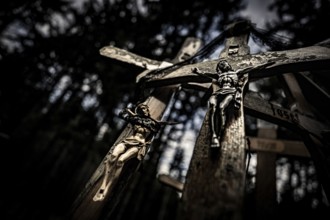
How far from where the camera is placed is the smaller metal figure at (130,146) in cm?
256

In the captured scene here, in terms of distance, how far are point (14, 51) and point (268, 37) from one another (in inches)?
346

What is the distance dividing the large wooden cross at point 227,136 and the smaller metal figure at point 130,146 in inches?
4.5

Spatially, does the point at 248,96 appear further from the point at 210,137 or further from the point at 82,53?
the point at 82,53

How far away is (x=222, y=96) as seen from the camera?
2293 mm

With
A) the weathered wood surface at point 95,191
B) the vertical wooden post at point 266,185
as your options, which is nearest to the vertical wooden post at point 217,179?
the weathered wood surface at point 95,191

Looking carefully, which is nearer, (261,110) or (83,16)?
(261,110)

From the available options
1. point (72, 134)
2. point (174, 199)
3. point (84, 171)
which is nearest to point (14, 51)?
point (72, 134)

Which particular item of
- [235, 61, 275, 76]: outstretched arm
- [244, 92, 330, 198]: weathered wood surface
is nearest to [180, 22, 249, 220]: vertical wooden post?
[235, 61, 275, 76]: outstretched arm

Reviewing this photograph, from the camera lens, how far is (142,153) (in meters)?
2.78

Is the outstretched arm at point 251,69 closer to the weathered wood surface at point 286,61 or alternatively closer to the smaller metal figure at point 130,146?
the weathered wood surface at point 286,61

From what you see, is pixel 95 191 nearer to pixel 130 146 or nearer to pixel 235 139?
pixel 130 146

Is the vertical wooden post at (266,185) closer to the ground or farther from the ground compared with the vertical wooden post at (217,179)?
farther from the ground

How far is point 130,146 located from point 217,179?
1.33m

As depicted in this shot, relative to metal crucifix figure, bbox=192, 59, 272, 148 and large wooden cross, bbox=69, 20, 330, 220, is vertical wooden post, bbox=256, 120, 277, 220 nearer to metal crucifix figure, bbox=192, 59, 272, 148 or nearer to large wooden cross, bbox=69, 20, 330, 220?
large wooden cross, bbox=69, 20, 330, 220
